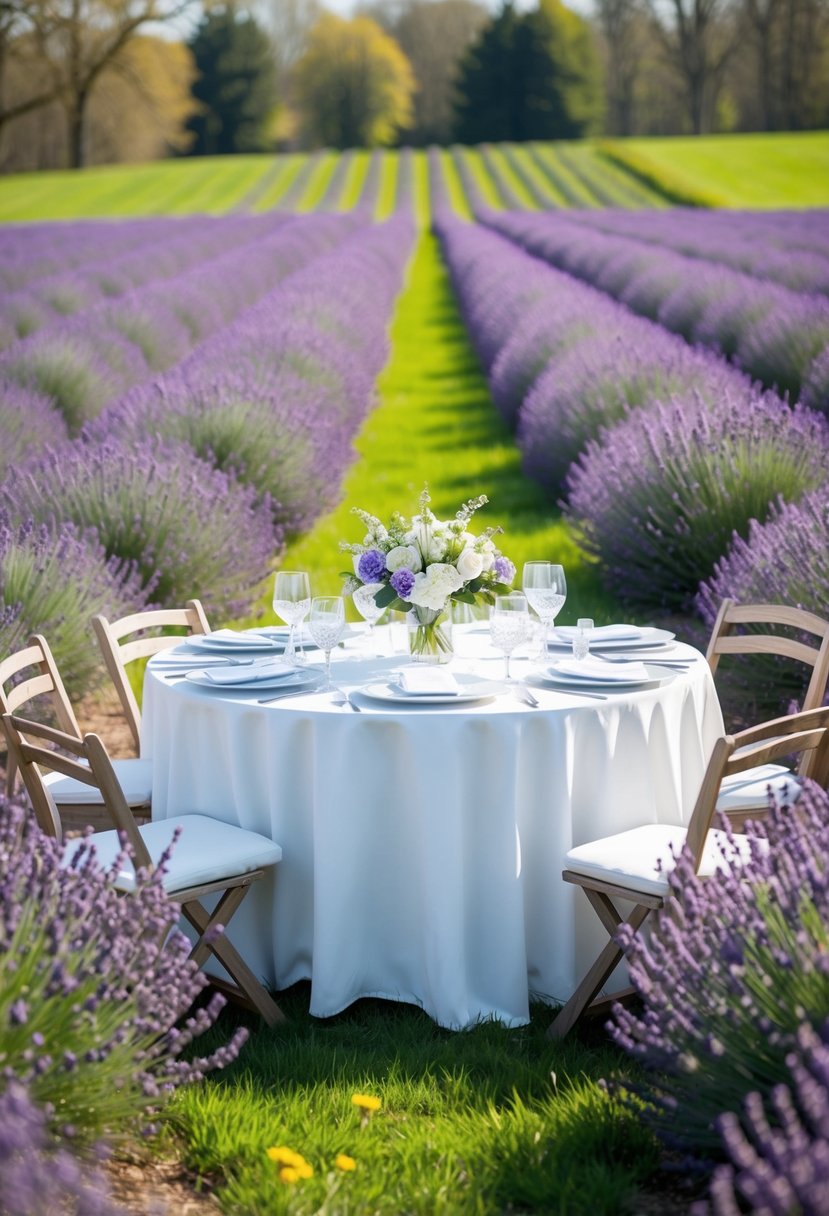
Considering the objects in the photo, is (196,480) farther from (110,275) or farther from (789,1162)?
(110,275)

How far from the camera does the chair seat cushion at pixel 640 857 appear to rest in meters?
3.04

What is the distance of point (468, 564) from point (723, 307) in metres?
9.41

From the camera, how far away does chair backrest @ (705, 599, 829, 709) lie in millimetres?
3801

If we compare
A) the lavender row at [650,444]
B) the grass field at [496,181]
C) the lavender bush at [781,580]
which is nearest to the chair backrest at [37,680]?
the lavender bush at [781,580]

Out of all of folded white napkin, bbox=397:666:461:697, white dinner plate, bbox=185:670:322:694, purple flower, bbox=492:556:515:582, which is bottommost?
white dinner plate, bbox=185:670:322:694

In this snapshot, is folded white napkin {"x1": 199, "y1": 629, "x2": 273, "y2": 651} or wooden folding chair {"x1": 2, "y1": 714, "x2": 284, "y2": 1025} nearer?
wooden folding chair {"x1": 2, "y1": 714, "x2": 284, "y2": 1025}

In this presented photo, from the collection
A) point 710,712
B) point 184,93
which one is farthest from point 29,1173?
point 184,93

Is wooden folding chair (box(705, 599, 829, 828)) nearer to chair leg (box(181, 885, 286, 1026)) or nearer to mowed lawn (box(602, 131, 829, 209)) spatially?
chair leg (box(181, 885, 286, 1026))

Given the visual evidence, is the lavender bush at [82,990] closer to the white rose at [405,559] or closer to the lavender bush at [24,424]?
the white rose at [405,559]

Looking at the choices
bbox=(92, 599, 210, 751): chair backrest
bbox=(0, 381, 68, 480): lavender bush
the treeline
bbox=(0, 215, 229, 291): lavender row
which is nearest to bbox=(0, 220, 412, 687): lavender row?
bbox=(0, 381, 68, 480): lavender bush

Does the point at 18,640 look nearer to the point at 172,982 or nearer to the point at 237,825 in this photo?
the point at 237,825

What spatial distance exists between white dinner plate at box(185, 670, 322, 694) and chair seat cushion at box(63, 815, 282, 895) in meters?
0.35

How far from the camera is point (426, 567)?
3.55m

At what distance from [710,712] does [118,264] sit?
1685 centimetres
